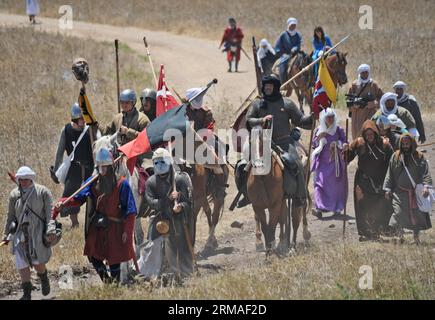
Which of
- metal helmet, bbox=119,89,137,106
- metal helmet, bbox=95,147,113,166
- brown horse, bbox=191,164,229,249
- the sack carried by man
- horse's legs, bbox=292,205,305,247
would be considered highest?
metal helmet, bbox=119,89,137,106

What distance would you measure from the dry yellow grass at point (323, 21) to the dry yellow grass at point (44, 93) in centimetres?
603

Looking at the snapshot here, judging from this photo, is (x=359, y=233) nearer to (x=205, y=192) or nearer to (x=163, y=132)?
(x=205, y=192)

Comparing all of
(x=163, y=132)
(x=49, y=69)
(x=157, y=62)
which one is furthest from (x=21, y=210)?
(x=157, y=62)

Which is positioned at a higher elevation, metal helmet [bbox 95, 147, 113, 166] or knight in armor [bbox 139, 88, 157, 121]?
knight in armor [bbox 139, 88, 157, 121]

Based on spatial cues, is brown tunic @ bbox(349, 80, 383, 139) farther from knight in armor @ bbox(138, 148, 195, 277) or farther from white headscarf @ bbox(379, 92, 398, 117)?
knight in armor @ bbox(138, 148, 195, 277)

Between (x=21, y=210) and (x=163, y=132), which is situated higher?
(x=163, y=132)

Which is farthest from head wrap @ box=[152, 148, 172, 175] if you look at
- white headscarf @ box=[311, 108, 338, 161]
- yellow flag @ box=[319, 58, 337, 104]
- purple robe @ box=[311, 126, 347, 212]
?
purple robe @ box=[311, 126, 347, 212]

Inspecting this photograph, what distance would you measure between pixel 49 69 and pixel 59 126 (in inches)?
251

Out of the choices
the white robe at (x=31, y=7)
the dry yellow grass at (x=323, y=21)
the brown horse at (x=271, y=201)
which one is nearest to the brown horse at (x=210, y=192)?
the brown horse at (x=271, y=201)

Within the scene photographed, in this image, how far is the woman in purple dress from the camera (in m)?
15.8

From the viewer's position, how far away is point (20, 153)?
19.8 meters

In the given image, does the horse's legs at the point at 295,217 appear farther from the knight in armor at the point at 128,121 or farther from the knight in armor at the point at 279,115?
the knight in armor at the point at 128,121

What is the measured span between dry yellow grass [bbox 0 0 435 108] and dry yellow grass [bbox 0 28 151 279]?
6.03 meters
